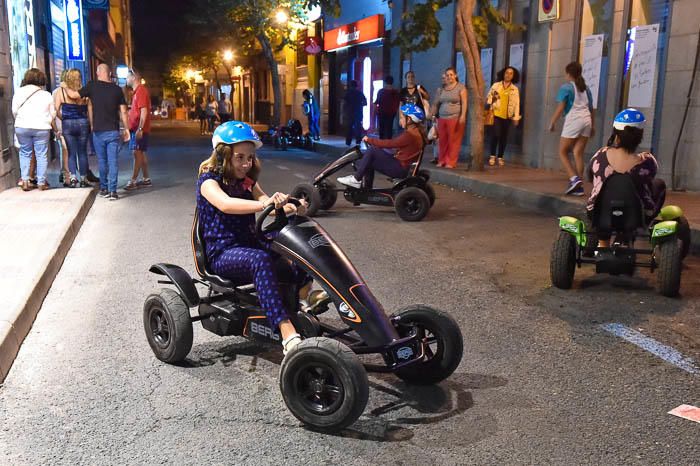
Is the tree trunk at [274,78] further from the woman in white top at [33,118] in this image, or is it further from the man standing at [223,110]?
the woman in white top at [33,118]

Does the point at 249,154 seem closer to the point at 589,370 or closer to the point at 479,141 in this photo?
the point at 589,370

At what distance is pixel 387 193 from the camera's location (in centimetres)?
943

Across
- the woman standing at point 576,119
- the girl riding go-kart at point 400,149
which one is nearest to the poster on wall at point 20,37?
the girl riding go-kart at point 400,149

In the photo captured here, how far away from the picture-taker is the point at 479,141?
13.9 meters

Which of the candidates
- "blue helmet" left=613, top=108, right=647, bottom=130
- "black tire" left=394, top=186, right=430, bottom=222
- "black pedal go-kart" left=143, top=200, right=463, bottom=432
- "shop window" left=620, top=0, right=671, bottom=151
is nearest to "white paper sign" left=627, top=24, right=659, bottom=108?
"shop window" left=620, top=0, right=671, bottom=151

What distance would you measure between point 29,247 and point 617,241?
5.18 meters

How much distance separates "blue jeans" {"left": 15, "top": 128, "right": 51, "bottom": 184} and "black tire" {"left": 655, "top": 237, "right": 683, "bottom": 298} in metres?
8.35

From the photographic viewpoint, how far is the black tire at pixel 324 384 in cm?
327

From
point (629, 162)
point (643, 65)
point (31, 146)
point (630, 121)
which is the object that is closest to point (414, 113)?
point (630, 121)

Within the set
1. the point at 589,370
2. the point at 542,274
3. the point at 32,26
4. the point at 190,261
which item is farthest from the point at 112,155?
the point at 589,370

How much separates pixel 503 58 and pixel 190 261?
11089 millimetres

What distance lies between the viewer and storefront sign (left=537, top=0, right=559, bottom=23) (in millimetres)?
13750

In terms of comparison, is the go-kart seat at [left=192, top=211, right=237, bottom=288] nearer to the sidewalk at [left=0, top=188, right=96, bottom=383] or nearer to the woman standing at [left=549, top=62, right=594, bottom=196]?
the sidewalk at [left=0, top=188, right=96, bottom=383]

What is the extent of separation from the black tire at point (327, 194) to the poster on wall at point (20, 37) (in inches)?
238
